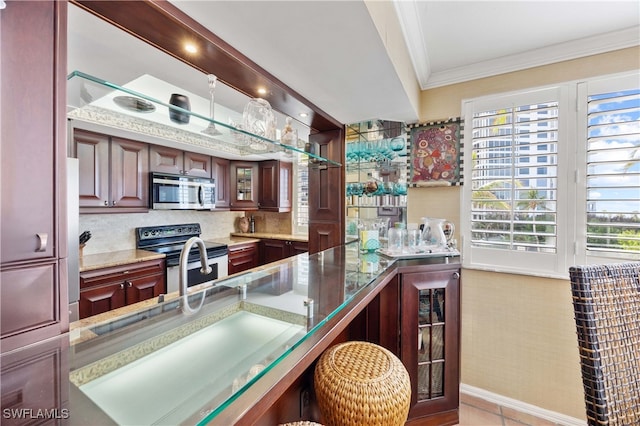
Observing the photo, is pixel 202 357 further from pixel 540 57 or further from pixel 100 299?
pixel 540 57

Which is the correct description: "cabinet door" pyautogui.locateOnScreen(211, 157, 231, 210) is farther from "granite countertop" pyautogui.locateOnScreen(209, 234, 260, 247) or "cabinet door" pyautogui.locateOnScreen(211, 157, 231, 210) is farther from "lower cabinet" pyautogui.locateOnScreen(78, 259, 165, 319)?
"lower cabinet" pyautogui.locateOnScreen(78, 259, 165, 319)

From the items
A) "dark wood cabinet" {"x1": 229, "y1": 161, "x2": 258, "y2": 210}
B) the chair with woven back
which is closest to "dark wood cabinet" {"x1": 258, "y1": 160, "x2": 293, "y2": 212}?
"dark wood cabinet" {"x1": 229, "y1": 161, "x2": 258, "y2": 210}

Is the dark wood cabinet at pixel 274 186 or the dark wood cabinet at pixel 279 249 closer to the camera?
the dark wood cabinet at pixel 279 249

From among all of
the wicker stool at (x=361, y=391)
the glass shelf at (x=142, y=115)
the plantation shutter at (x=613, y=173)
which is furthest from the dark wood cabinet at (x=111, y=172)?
the plantation shutter at (x=613, y=173)

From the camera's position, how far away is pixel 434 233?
217 cm

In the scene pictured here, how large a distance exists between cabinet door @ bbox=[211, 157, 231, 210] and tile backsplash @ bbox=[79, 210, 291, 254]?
0.39m

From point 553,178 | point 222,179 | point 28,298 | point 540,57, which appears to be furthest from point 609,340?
point 222,179

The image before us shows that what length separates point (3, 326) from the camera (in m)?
0.63

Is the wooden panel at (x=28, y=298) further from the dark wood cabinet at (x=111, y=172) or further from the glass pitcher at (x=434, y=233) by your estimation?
the dark wood cabinet at (x=111, y=172)

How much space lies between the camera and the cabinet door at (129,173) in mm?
2678

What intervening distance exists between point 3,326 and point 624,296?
1.96 m

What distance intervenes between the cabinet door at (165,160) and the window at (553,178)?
10.1 ft

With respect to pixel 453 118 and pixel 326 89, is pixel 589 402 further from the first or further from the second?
pixel 453 118

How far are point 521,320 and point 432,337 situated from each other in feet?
2.75
